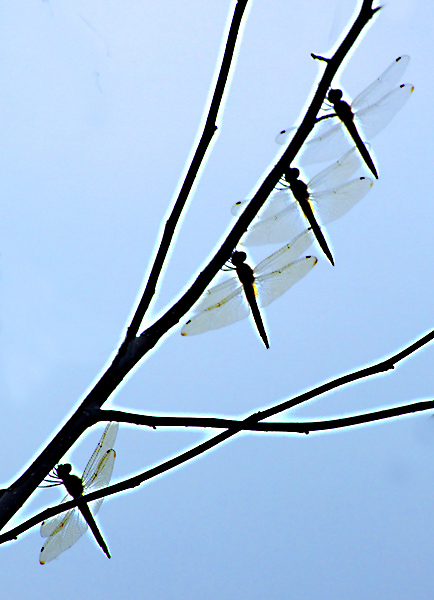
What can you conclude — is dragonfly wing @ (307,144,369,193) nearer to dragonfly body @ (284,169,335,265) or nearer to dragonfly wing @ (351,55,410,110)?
dragonfly body @ (284,169,335,265)

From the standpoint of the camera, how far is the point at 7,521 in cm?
258

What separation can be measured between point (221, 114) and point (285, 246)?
241 centimetres

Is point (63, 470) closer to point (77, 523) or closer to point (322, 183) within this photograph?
point (77, 523)

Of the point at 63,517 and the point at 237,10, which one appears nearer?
the point at 237,10

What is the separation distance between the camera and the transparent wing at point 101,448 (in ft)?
13.5

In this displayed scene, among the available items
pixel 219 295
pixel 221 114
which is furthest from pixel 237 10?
pixel 219 295

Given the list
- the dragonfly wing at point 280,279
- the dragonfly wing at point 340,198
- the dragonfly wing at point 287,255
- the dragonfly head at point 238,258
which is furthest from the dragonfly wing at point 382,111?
the dragonfly head at point 238,258

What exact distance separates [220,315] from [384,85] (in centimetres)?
227

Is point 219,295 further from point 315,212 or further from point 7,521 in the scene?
point 7,521

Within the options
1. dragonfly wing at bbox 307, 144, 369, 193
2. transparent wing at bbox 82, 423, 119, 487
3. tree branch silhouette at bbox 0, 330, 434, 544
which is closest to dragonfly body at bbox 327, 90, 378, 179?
dragonfly wing at bbox 307, 144, 369, 193

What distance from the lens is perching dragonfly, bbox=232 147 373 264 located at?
168 inches

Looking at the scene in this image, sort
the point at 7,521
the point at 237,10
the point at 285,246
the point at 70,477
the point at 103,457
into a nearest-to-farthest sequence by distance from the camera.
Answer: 1. the point at 237,10
2. the point at 7,521
3. the point at 70,477
4. the point at 103,457
5. the point at 285,246

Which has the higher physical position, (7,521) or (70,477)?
(70,477)

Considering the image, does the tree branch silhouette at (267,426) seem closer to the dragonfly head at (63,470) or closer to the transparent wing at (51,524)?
the dragonfly head at (63,470)
